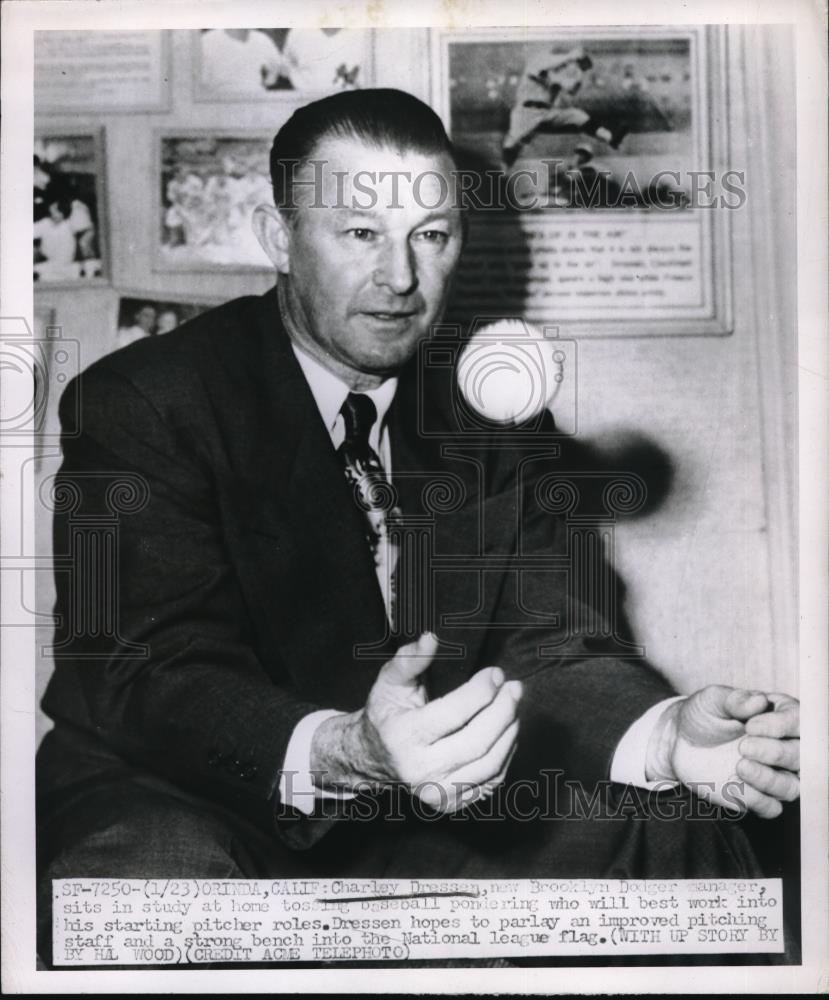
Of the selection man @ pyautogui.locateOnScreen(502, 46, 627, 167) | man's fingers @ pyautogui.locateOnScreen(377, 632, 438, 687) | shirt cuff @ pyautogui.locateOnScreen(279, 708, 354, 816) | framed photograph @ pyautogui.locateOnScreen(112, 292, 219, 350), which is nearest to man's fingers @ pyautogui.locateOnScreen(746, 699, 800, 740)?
man's fingers @ pyautogui.locateOnScreen(377, 632, 438, 687)

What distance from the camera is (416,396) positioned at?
4.71 ft

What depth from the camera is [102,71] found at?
4.71 ft

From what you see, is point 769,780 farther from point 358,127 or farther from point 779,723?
point 358,127

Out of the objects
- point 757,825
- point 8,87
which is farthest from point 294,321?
point 757,825

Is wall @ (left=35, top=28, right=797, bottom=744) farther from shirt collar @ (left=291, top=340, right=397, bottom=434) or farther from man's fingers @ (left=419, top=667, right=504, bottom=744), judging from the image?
man's fingers @ (left=419, top=667, right=504, bottom=744)

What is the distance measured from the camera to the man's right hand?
133 centimetres

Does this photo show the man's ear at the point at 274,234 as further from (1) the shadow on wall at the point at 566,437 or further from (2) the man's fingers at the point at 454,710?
(2) the man's fingers at the point at 454,710

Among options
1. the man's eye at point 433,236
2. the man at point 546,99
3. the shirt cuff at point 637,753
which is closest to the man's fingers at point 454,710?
the shirt cuff at point 637,753

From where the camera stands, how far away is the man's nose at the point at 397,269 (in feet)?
4.60

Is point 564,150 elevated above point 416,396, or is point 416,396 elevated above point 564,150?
point 564,150

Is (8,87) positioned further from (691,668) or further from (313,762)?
(691,668)

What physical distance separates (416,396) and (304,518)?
223 mm

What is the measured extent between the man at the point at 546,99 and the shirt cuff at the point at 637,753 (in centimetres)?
76

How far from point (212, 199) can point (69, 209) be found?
19 cm
